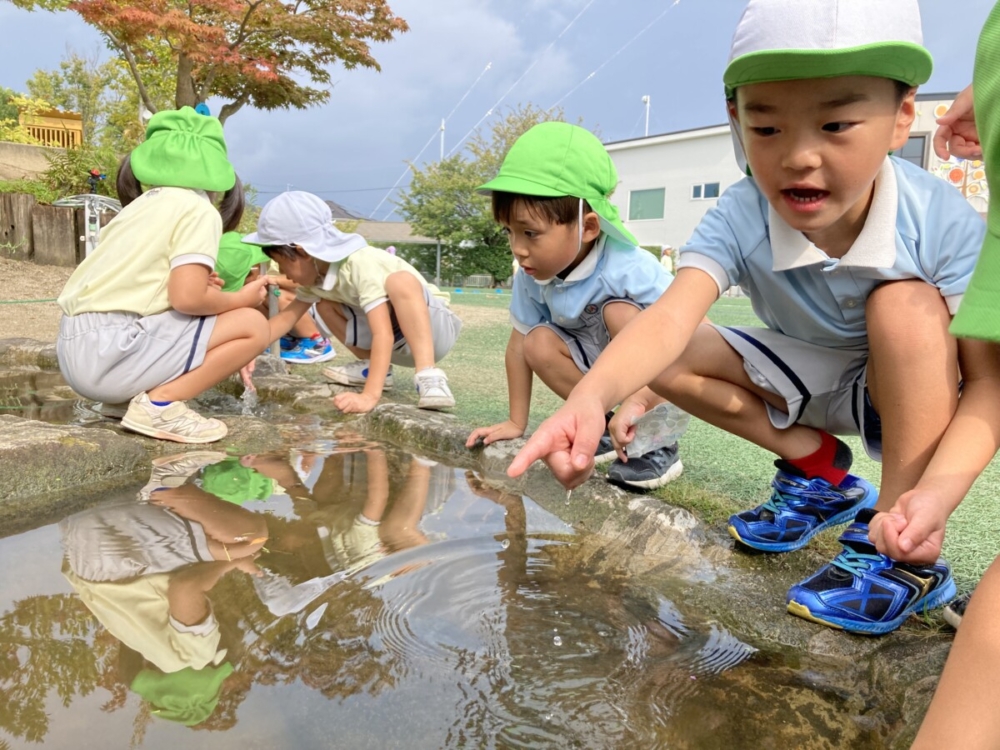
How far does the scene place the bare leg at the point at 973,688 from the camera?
801 mm

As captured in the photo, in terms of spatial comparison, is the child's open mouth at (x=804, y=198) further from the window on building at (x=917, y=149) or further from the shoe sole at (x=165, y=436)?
the window on building at (x=917, y=149)

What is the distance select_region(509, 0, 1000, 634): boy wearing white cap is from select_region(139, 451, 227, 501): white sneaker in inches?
50.2

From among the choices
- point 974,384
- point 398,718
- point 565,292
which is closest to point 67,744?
point 398,718

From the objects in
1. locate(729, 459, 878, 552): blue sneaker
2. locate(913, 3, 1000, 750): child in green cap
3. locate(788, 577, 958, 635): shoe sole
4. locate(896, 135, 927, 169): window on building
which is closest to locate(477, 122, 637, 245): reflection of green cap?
locate(729, 459, 878, 552): blue sneaker

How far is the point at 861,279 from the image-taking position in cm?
157

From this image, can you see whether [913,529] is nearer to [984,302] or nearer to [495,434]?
[984,302]

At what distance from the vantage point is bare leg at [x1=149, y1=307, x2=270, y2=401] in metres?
2.89

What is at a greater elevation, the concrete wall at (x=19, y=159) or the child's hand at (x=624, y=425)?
the concrete wall at (x=19, y=159)

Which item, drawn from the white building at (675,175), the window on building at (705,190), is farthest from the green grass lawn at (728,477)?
the window on building at (705,190)

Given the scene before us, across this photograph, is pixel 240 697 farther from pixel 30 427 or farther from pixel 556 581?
pixel 30 427

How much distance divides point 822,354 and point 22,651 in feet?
5.46

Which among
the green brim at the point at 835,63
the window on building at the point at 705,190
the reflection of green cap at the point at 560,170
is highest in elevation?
the window on building at the point at 705,190

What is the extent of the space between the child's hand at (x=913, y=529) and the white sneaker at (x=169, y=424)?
2216mm

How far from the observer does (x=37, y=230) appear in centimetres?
998
